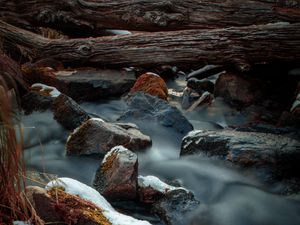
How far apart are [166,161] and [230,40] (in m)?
2.49

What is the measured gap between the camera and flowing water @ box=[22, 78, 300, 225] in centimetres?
351

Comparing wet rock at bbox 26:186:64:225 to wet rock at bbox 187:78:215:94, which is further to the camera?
wet rock at bbox 187:78:215:94

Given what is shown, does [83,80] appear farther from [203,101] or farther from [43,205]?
[43,205]

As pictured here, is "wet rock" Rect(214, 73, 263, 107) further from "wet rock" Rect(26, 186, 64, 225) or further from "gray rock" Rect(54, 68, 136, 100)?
"wet rock" Rect(26, 186, 64, 225)

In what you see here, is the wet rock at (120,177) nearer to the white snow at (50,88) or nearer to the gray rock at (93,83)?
the white snow at (50,88)

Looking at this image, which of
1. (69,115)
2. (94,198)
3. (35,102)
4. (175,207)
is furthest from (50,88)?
(94,198)

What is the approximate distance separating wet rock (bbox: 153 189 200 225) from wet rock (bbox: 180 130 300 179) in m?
0.92

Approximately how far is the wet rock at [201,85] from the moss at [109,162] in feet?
12.5

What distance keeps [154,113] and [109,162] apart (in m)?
2.08

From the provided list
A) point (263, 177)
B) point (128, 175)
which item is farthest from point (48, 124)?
point (263, 177)

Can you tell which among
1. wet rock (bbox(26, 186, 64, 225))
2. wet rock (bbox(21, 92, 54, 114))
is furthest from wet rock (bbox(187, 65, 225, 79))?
wet rock (bbox(26, 186, 64, 225))

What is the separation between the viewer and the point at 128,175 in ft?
10.9

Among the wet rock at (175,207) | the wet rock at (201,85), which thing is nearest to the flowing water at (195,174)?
the wet rock at (175,207)

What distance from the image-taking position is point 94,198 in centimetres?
273
